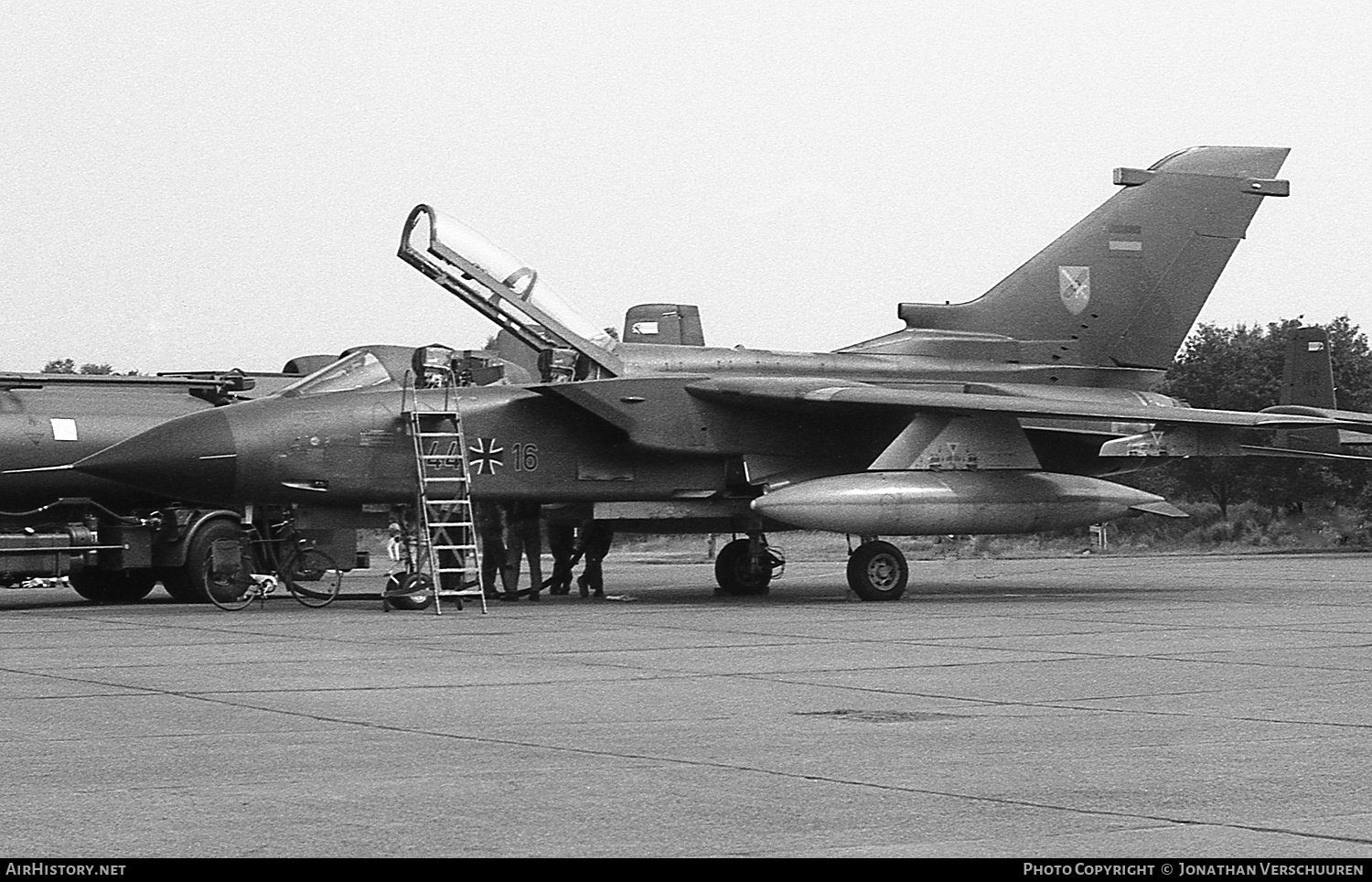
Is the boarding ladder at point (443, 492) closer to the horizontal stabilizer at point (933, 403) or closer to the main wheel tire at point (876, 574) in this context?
the horizontal stabilizer at point (933, 403)

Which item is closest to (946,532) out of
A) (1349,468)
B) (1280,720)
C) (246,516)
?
(246,516)

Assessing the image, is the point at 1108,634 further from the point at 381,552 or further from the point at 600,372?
the point at 381,552

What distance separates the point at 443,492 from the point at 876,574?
4423 mm

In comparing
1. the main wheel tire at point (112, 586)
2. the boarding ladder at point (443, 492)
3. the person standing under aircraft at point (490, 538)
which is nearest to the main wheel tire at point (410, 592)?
the boarding ladder at point (443, 492)

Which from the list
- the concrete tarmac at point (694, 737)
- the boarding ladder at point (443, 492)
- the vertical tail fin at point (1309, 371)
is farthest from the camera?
the vertical tail fin at point (1309, 371)

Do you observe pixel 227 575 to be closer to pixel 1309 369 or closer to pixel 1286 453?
pixel 1286 453

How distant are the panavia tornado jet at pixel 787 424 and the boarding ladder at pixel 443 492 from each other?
0.42 feet

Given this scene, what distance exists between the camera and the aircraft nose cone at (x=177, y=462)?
600 inches

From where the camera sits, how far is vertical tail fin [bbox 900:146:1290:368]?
20.3 meters

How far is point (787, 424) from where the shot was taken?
18.0m

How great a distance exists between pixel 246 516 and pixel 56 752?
10061 mm

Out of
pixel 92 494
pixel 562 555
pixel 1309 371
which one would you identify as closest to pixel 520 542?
pixel 562 555

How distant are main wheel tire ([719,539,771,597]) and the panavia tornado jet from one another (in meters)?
0.03
